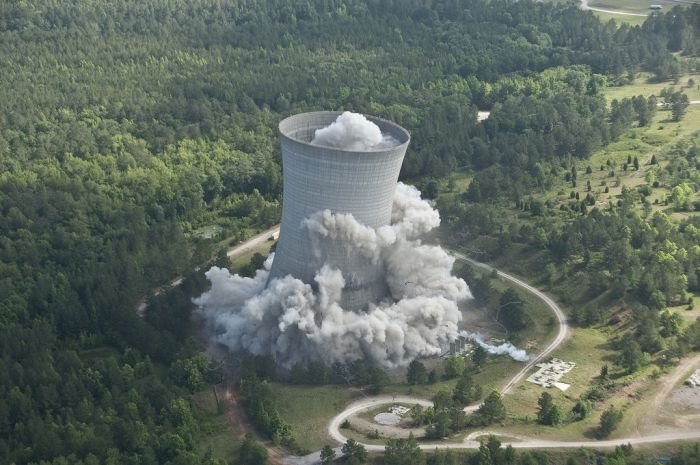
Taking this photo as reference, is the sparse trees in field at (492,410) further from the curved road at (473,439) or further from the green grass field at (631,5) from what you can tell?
the green grass field at (631,5)

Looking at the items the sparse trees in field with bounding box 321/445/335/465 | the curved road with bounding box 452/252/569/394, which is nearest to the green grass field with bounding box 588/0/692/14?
the curved road with bounding box 452/252/569/394

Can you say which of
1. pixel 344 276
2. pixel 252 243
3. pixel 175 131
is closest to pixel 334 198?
pixel 344 276

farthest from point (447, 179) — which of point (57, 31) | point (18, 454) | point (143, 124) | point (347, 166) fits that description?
point (57, 31)

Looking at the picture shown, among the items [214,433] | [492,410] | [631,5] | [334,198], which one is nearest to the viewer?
[214,433]

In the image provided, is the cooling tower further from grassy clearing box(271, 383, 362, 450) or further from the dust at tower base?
grassy clearing box(271, 383, 362, 450)

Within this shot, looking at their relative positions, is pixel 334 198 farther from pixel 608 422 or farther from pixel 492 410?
pixel 608 422

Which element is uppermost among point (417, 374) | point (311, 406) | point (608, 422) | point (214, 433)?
point (608, 422)

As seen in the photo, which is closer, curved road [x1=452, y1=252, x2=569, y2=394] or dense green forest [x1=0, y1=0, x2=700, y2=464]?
dense green forest [x1=0, y1=0, x2=700, y2=464]
